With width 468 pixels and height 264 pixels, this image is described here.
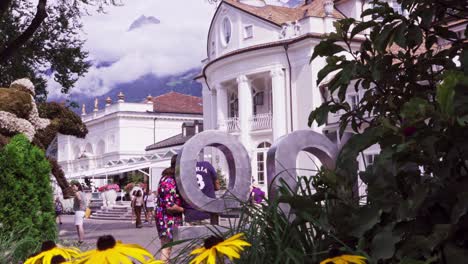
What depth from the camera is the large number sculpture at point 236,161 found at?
A: 4.41 metres

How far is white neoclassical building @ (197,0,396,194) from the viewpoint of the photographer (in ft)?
109

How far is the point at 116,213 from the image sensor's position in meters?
35.6

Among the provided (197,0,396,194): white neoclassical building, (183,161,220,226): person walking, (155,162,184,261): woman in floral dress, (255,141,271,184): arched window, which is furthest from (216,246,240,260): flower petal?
(255,141,271,184): arched window

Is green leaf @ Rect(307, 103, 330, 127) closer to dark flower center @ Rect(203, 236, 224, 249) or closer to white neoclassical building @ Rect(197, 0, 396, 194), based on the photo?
dark flower center @ Rect(203, 236, 224, 249)

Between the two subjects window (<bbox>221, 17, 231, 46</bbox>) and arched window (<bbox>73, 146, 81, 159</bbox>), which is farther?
arched window (<bbox>73, 146, 81, 159</bbox>)

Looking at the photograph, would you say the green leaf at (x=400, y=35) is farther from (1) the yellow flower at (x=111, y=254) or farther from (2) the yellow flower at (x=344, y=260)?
(1) the yellow flower at (x=111, y=254)

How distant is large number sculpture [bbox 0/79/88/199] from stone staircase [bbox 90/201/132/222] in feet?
64.9

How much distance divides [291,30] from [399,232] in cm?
3273

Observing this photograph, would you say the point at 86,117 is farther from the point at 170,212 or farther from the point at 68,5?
the point at 170,212

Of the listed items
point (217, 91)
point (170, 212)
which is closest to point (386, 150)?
point (170, 212)

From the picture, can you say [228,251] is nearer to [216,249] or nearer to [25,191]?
[216,249]

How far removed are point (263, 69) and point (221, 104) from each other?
15.0ft

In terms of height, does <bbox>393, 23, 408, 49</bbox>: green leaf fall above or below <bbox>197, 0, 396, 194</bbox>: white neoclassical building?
below

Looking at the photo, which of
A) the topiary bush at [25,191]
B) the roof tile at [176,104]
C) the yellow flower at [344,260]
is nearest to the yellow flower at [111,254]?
the yellow flower at [344,260]
